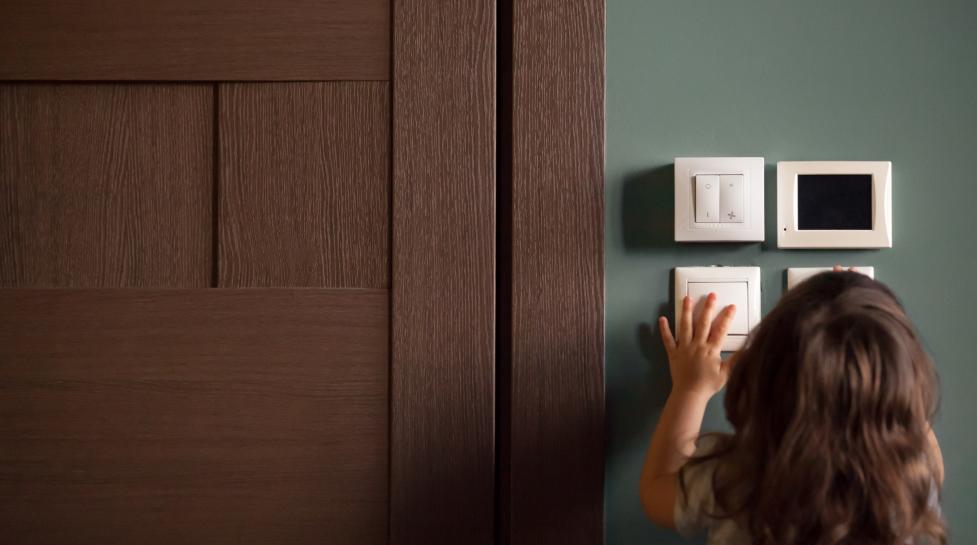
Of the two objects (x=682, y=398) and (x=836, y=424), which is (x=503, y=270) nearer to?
(x=682, y=398)

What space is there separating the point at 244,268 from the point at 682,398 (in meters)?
0.46

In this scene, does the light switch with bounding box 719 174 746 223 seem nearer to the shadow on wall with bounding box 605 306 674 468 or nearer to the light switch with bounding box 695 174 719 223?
the light switch with bounding box 695 174 719 223

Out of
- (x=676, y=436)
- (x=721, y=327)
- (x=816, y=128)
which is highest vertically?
(x=816, y=128)

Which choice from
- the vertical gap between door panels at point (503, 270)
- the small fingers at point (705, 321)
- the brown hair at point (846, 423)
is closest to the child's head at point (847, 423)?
the brown hair at point (846, 423)

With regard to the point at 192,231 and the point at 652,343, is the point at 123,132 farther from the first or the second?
the point at 652,343

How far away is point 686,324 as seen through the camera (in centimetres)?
79

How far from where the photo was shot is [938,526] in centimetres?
69

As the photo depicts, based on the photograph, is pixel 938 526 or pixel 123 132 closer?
pixel 938 526

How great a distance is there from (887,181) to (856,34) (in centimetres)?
16

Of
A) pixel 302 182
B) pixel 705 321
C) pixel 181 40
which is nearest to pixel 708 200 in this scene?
pixel 705 321

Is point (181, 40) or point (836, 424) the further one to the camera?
point (181, 40)

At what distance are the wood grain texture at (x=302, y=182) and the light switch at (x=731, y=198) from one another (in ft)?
1.12

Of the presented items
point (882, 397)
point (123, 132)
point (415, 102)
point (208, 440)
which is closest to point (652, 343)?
point (882, 397)

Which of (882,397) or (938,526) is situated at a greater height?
(882,397)
